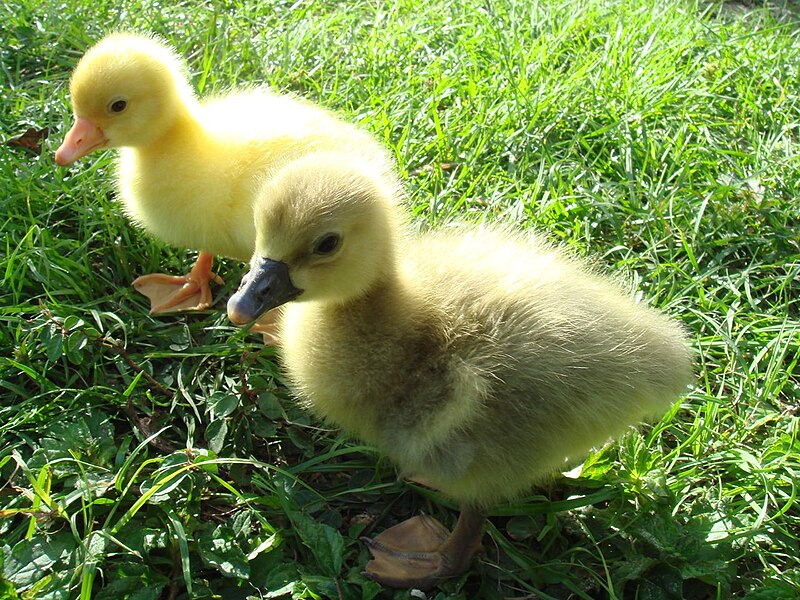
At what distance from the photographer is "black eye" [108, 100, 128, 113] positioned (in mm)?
2402

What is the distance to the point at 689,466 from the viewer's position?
2178 millimetres

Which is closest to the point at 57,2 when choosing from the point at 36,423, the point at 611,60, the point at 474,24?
the point at 474,24

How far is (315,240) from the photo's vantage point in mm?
1761

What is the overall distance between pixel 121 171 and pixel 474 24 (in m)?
1.89

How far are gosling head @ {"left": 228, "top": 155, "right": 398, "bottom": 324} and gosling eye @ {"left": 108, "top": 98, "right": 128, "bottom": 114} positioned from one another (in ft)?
2.82

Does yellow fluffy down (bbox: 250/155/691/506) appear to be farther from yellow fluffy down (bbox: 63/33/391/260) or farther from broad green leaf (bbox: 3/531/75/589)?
broad green leaf (bbox: 3/531/75/589)

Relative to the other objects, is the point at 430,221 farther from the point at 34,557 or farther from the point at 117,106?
the point at 34,557

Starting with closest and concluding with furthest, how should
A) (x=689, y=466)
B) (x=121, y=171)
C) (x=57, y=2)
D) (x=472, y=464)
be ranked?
(x=472, y=464) < (x=689, y=466) < (x=121, y=171) < (x=57, y=2)

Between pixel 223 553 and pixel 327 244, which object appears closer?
pixel 327 244

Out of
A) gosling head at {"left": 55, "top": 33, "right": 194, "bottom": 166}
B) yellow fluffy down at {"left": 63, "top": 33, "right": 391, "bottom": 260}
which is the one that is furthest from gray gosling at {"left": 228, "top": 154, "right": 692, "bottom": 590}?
gosling head at {"left": 55, "top": 33, "right": 194, "bottom": 166}

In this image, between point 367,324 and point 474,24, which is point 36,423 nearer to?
point 367,324

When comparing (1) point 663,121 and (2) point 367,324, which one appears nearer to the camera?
(2) point 367,324

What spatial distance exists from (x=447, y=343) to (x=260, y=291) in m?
0.44

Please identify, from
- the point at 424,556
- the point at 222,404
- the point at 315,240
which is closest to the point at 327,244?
the point at 315,240
